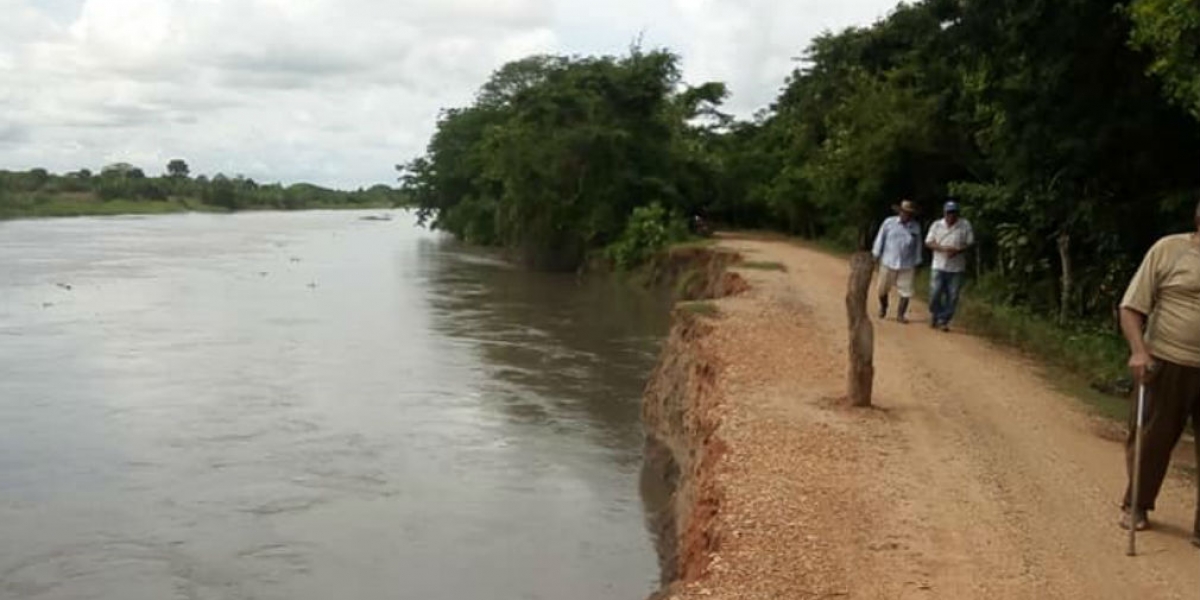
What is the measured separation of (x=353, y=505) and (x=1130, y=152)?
10.0 meters

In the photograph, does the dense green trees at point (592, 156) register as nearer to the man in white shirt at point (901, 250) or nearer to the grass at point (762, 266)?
the grass at point (762, 266)

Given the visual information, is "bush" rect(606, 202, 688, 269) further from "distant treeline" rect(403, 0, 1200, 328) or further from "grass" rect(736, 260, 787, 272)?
"grass" rect(736, 260, 787, 272)

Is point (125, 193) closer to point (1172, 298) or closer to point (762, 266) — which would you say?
point (762, 266)

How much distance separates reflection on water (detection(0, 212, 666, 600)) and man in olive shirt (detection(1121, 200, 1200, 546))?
4691 millimetres

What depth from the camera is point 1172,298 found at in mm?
7035

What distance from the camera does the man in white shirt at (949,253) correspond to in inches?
622

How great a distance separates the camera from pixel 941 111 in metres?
24.9

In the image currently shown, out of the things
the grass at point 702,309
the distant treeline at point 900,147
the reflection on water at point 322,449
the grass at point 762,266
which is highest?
the distant treeline at point 900,147

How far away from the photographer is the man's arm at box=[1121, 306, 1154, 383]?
23.0 ft

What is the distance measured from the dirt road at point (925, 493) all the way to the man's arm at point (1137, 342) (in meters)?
1.11

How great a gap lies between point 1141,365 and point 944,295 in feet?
31.5

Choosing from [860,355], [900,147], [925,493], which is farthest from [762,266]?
[925,493]

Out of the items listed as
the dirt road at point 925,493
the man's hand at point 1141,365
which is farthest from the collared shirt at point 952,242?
the man's hand at point 1141,365

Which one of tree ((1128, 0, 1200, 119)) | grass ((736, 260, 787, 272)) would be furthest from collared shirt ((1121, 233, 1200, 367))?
grass ((736, 260, 787, 272))
